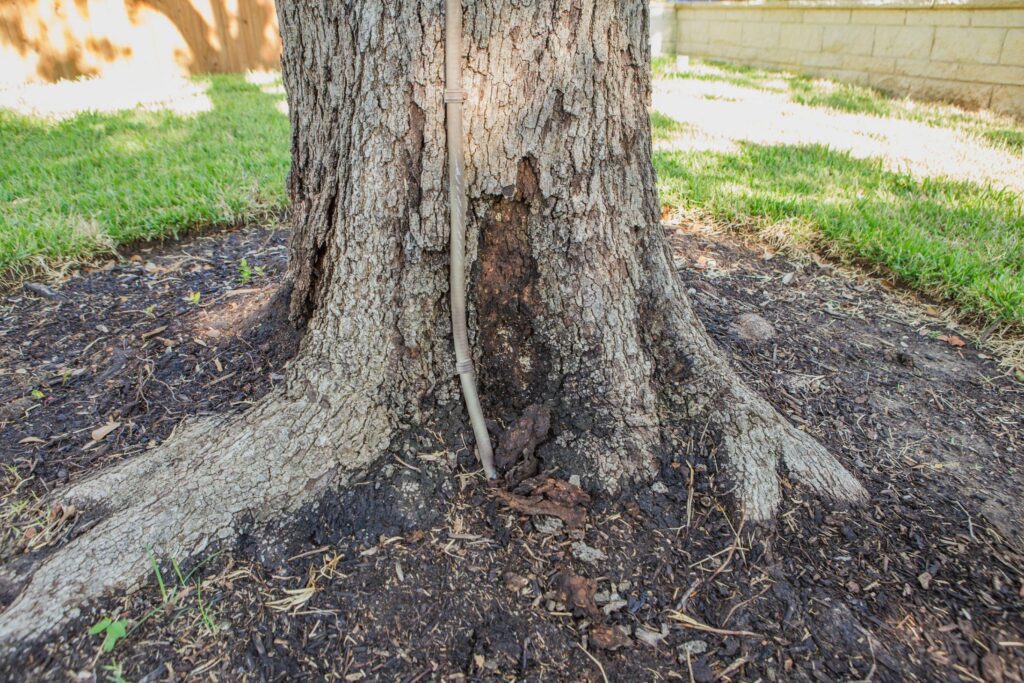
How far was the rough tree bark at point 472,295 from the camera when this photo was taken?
5.52 feet

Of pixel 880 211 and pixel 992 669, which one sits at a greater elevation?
pixel 880 211

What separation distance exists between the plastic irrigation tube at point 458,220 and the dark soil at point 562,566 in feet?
0.35

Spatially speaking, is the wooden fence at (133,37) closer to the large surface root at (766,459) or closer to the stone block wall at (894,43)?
the stone block wall at (894,43)

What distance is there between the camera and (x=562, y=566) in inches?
69.6

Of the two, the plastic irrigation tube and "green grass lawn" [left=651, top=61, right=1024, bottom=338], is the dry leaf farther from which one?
"green grass lawn" [left=651, top=61, right=1024, bottom=338]

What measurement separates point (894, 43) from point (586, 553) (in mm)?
8229

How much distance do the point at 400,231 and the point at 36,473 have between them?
136 cm

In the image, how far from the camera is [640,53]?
1.82 meters

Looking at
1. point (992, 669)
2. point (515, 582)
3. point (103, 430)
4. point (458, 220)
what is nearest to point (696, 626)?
point (515, 582)

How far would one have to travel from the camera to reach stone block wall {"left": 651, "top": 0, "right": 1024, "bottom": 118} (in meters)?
6.62

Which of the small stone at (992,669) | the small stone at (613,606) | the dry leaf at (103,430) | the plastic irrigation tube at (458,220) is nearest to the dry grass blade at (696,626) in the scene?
the small stone at (613,606)

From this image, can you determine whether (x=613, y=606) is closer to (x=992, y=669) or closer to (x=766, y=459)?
(x=766, y=459)

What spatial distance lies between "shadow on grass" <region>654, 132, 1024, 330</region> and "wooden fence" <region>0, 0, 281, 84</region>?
551cm

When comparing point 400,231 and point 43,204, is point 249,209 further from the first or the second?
point 400,231
